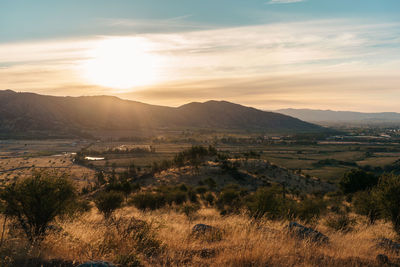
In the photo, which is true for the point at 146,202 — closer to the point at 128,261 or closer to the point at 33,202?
the point at 33,202

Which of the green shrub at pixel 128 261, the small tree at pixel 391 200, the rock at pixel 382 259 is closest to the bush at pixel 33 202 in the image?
the green shrub at pixel 128 261

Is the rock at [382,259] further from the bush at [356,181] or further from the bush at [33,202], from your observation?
the bush at [356,181]

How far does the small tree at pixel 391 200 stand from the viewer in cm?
1115

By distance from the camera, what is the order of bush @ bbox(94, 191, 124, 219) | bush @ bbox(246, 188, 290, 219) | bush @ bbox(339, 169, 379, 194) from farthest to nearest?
1. bush @ bbox(339, 169, 379, 194)
2. bush @ bbox(94, 191, 124, 219)
3. bush @ bbox(246, 188, 290, 219)

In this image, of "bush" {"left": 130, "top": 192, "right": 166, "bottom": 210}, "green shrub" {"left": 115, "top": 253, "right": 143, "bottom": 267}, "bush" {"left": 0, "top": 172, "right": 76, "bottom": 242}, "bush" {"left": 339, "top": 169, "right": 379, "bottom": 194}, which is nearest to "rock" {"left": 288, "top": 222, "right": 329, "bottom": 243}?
"green shrub" {"left": 115, "top": 253, "right": 143, "bottom": 267}

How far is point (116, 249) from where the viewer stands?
21.2ft

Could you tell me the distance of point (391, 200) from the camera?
448 inches

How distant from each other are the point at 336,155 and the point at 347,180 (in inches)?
3172

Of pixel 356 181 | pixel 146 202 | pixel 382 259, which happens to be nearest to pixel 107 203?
pixel 146 202

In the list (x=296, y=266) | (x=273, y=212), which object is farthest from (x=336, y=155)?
(x=296, y=266)

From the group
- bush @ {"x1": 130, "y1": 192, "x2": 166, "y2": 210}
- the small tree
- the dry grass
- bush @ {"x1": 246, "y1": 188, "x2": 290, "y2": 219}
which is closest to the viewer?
the dry grass

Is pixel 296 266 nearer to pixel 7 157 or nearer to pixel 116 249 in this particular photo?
pixel 116 249

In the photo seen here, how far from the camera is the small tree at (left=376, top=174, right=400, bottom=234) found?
1115 centimetres

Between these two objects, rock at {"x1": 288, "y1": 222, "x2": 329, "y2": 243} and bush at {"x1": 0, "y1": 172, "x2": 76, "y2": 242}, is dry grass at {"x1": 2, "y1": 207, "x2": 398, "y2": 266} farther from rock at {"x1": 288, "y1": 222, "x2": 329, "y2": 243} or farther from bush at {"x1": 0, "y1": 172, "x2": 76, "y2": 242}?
bush at {"x1": 0, "y1": 172, "x2": 76, "y2": 242}
